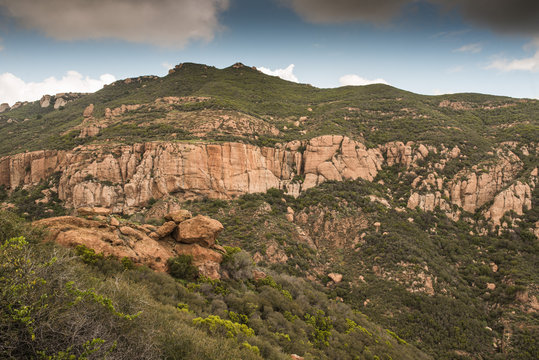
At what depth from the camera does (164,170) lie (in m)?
45.5

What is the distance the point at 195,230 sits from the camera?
2111cm

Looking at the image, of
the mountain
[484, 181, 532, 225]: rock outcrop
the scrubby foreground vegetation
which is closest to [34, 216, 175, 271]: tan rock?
the mountain

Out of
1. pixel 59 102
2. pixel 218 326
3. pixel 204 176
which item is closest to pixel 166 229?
pixel 218 326

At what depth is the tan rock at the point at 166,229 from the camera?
68.9 ft

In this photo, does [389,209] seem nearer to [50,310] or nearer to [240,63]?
[50,310]

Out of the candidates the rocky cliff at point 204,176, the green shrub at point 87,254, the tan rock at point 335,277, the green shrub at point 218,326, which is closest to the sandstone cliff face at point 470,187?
the rocky cliff at point 204,176

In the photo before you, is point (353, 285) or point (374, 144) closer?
point (353, 285)

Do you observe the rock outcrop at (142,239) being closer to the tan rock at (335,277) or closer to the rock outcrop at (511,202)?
the tan rock at (335,277)

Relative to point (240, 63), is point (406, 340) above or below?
below

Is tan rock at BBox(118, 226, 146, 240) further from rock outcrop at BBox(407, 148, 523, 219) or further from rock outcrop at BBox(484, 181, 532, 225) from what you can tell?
rock outcrop at BBox(484, 181, 532, 225)

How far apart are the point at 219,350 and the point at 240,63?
12443 centimetres

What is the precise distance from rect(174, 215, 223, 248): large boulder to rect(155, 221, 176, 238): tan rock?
1.61ft

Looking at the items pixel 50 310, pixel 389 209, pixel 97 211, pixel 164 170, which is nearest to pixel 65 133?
pixel 164 170

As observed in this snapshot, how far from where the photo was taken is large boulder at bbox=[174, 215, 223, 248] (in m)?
21.0
